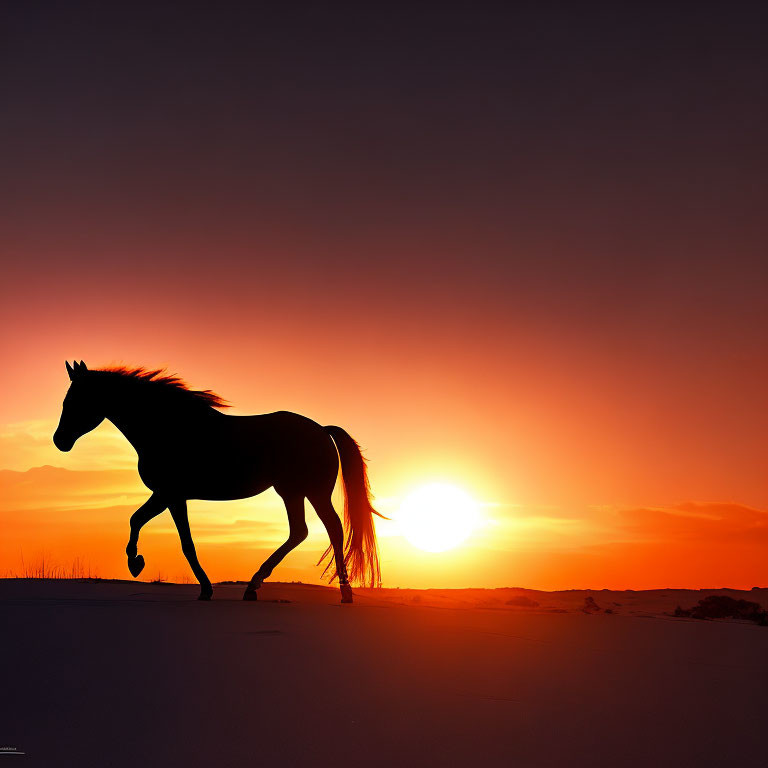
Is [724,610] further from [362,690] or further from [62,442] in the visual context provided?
[62,442]

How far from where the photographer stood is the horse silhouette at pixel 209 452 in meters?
10.2

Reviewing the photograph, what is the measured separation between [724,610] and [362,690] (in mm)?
10314

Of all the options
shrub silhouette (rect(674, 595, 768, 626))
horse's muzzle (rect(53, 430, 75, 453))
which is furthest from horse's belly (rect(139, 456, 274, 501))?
shrub silhouette (rect(674, 595, 768, 626))

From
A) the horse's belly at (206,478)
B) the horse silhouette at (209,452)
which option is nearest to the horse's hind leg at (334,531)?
the horse silhouette at (209,452)

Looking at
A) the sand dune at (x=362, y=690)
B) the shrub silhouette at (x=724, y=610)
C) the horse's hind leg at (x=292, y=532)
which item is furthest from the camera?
the shrub silhouette at (x=724, y=610)

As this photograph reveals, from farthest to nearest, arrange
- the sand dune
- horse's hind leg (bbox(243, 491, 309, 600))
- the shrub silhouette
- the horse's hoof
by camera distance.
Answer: the shrub silhouette < horse's hind leg (bbox(243, 491, 309, 600)) < the horse's hoof < the sand dune

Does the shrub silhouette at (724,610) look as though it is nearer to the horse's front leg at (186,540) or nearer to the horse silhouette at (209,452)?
the horse silhouette at (209,452)

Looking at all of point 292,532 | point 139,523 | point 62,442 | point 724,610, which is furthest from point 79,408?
point 724,610

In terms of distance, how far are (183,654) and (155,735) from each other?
1.66 metres

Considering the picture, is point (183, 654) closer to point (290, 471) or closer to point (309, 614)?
point (309, 614)

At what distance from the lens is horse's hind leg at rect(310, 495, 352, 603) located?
10.5 meters

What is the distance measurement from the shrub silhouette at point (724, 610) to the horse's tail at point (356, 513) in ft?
18.2

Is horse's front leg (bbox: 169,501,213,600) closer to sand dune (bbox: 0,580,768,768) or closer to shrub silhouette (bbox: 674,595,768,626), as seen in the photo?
sand dune (bbox: 0,580,768,768)

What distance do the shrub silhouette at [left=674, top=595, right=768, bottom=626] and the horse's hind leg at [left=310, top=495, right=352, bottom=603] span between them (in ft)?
19.4
